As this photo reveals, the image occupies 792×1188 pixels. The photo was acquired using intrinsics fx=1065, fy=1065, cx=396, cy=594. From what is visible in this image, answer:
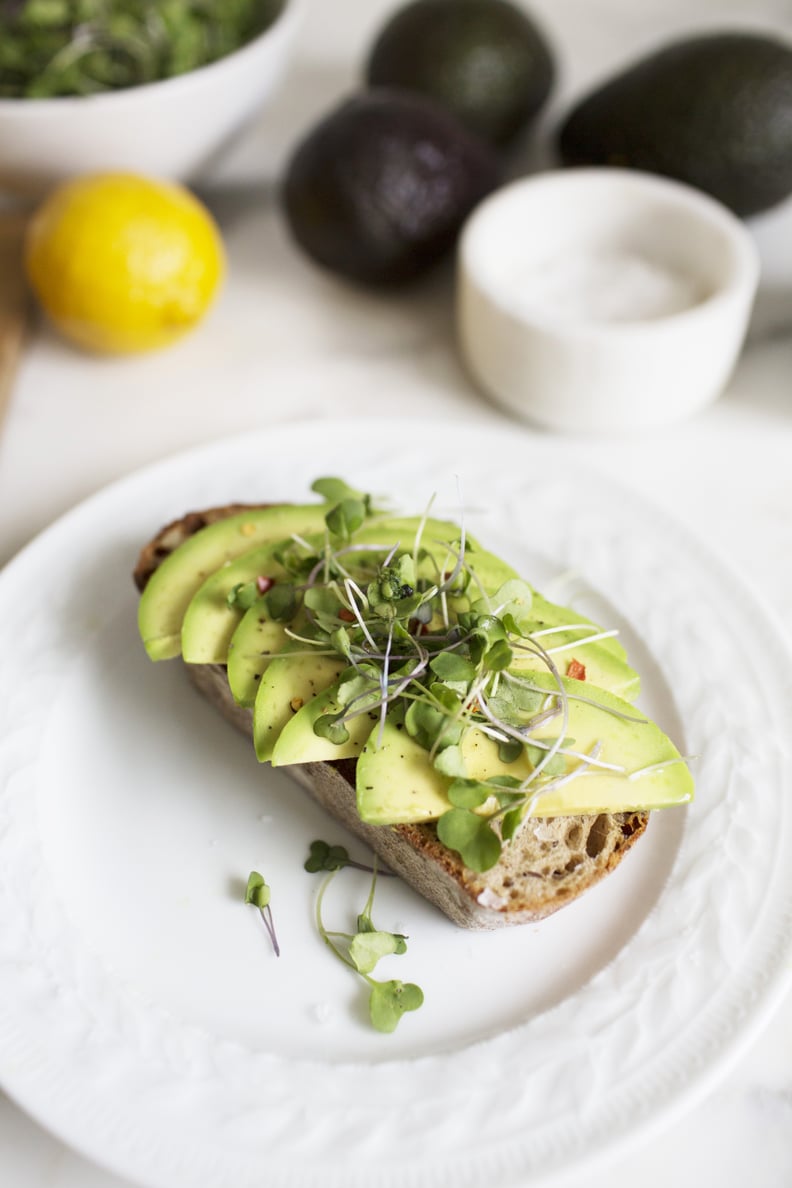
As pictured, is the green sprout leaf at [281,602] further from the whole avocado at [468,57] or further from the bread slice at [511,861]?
the whole avocado at [468,57]

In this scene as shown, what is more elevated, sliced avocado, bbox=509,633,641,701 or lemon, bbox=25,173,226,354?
sliced avocado, bbox=509,633,641,701

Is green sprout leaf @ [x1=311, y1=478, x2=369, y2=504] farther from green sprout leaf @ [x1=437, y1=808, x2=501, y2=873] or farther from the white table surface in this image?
green sprout leaf @ [x1=437, y1=808, x2=501, y2=873]

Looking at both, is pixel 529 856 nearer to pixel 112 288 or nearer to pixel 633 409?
pixel 633 409

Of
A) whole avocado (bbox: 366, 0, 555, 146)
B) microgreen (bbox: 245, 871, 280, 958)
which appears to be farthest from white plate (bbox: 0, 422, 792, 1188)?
whole avocado (bbox: 366, 0, 555, 146)

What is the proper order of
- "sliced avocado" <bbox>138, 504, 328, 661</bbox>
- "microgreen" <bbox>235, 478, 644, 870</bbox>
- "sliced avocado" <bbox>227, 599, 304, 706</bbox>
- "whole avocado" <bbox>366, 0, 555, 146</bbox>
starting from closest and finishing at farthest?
1. "microgreen" <bbox>235, 478, 644, 870</bbox>
2. "sliced avocado" <bbox>227, 599, 304, 706</bbox>
3. "sliced avocado" <bbox>138, 504, 328, 661</bbox>
4. "whole avocado" <bbox>366, 0, 555, 146</bbox>

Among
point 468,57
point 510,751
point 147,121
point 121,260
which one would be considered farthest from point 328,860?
point 468,57

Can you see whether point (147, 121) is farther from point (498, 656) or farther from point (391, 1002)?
point (391, 1002)
